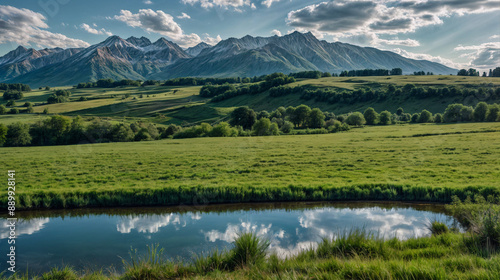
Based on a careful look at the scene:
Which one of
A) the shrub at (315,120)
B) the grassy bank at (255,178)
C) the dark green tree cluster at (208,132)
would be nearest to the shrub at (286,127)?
the shrub at (315,120)

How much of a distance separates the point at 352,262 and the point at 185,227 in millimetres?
10839

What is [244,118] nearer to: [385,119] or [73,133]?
[385,119]

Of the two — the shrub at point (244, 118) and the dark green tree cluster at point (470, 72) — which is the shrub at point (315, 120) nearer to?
the shrub at point (244, 118)

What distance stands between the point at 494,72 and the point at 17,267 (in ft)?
859

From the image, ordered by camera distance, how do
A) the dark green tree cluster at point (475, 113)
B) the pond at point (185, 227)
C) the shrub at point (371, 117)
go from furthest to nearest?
A: the shrub at point (371, 117)
the dark green tree cluster at point (475, 113)
the pond at point (185, 227)

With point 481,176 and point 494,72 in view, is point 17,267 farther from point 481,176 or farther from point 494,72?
point 494,72

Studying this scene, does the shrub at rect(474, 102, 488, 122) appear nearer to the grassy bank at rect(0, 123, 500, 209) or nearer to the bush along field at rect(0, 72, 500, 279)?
the bush along field at rect(0, 72, 500, 279)

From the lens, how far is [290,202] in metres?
18.6

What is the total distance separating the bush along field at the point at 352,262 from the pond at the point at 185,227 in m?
2.69

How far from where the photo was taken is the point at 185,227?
14.9 metres

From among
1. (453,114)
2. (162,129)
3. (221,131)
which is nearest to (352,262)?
(221,131)

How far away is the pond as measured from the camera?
11.9 meters

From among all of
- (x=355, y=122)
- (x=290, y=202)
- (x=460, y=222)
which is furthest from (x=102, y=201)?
(x=355, y=122)

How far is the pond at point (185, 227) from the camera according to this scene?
1194 cm
